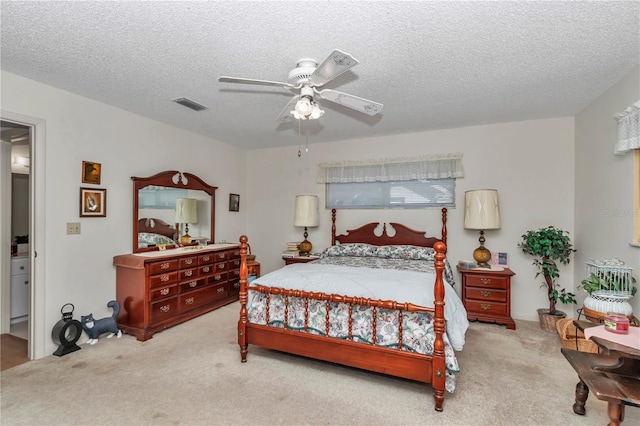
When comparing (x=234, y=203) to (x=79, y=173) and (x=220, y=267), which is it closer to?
(x=220, y=267)

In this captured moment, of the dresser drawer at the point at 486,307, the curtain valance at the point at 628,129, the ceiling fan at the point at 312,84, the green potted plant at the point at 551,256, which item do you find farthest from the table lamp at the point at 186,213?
the curtain valance at the point at 628,129

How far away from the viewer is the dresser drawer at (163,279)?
341 centimetres

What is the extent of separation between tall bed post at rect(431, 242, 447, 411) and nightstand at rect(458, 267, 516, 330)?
1.92 meters

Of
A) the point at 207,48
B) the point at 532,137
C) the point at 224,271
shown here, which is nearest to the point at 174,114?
the point at 207,48

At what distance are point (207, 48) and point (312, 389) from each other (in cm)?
269

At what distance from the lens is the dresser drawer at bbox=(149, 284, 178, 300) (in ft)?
11.2

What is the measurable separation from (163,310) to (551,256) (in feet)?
15.2

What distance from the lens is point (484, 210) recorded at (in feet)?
12.7

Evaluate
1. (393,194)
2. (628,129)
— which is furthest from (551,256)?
(393,194)

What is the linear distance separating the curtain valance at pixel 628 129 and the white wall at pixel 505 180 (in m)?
1.23

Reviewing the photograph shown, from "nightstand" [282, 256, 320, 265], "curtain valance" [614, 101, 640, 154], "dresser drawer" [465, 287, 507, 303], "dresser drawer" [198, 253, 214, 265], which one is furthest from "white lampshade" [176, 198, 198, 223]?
"curtain valance" [614, 101, 640, 154]

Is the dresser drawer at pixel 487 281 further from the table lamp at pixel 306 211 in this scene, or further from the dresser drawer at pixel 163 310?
the dresser drawer at pixel 163 310

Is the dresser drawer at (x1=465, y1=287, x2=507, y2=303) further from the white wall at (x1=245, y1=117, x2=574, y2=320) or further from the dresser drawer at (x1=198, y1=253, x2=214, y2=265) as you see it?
the dresser drawer at (x1=198, y1=253, x2=214, y2=265)

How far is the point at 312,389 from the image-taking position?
238cm
